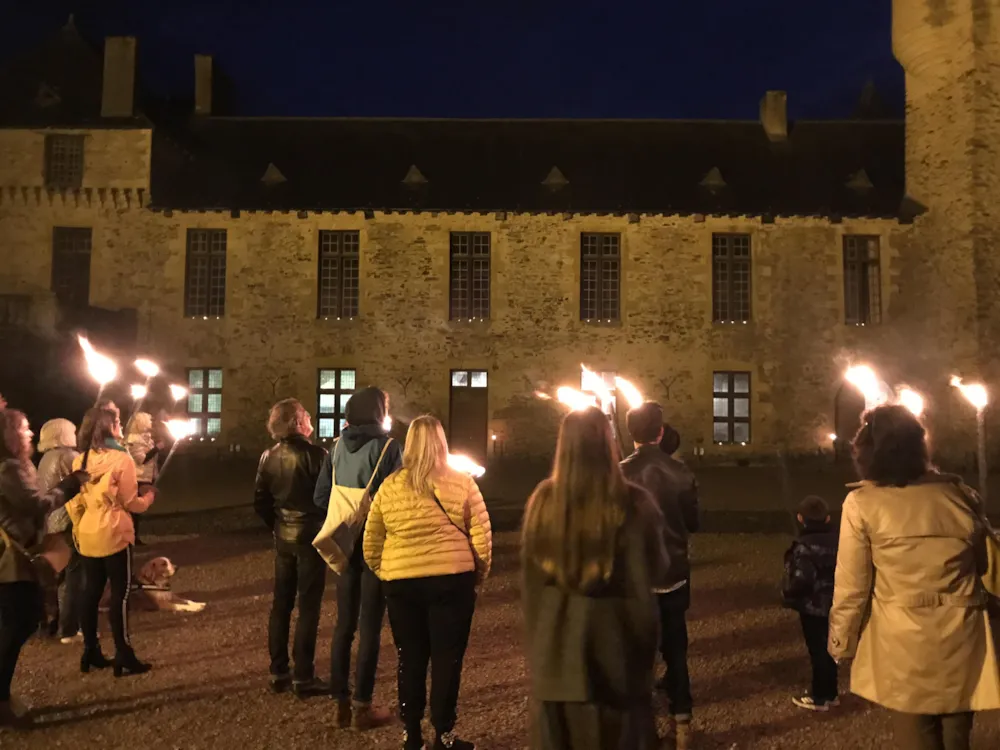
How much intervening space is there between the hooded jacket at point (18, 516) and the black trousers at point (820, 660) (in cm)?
435

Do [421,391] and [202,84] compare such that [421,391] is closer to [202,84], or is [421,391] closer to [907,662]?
[202,84]

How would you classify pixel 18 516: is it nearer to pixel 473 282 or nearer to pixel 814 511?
pixel 814 511

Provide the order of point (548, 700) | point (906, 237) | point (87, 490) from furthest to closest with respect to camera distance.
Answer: point (906, 237)
point (87, 490)
point (548, 700)

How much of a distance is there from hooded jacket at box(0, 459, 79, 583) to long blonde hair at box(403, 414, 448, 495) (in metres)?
2.16

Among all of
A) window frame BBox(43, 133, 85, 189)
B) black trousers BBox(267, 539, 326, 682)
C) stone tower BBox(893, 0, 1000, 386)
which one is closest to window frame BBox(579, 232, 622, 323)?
stone tower BBox(893, 0, 1000, 386)

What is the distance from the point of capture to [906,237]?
2131 centimetres

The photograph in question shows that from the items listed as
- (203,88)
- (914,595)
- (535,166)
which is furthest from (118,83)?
(914,595)

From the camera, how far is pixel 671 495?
4.32 metres

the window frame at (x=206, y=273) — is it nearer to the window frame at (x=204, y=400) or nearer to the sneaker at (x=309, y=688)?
the window frame at (x=204, y=400)

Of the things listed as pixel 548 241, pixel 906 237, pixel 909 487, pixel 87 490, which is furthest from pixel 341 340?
pixel 909 487

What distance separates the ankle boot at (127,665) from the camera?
5434 millimetres

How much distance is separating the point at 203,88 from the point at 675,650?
25065mm

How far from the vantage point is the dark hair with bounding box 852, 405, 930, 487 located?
310 cm

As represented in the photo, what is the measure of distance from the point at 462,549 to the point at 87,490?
9.31 ft
